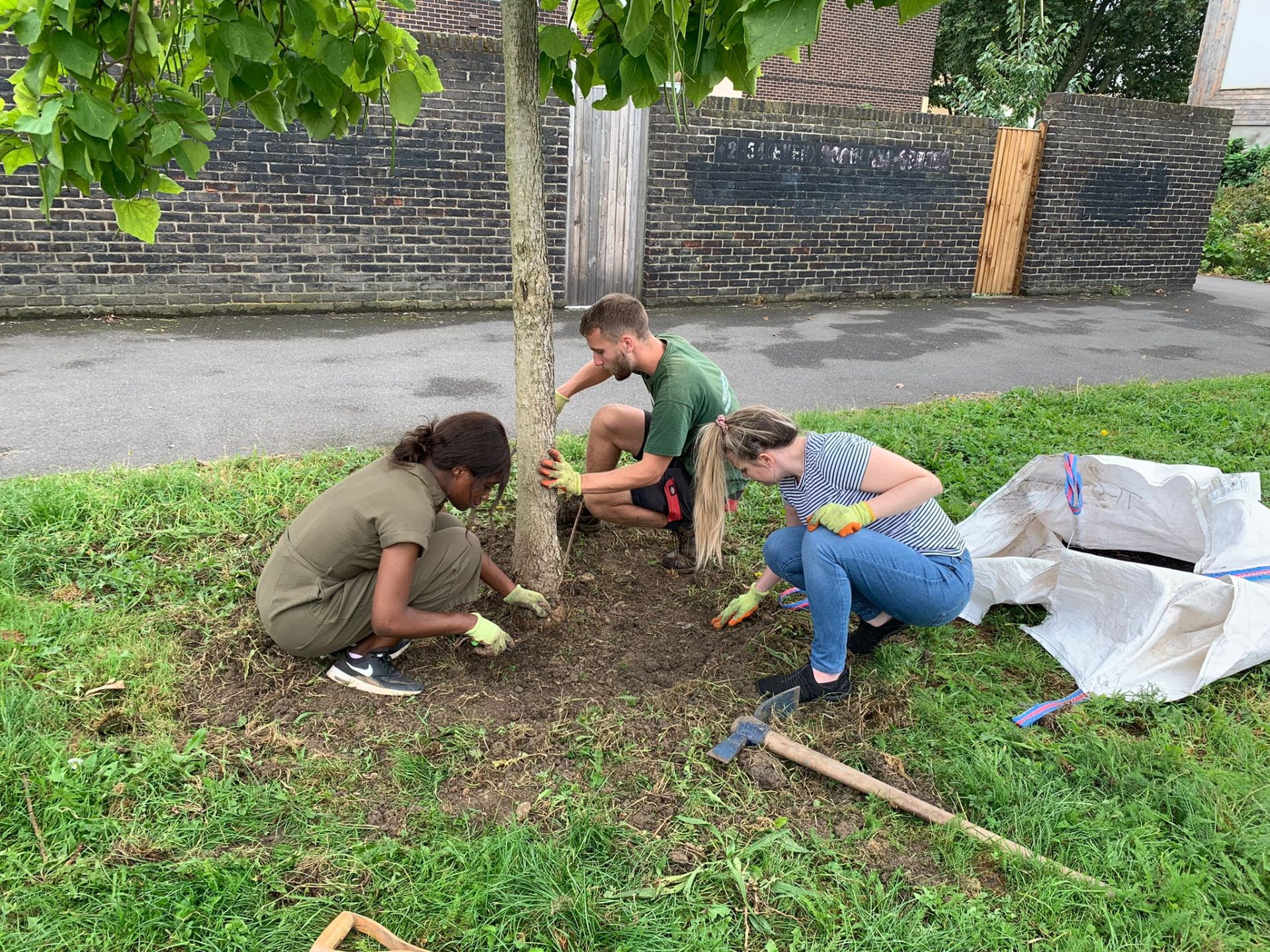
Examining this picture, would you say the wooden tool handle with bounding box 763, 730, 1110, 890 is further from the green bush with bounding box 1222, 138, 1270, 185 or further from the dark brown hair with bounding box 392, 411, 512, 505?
the green bush with bounding box 1222, 138, 1270, 185

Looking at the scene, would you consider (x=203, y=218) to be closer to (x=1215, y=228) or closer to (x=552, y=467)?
(x=552, y=467)

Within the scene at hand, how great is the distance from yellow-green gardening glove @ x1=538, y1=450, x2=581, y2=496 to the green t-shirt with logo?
0.39 m

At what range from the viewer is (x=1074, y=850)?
2.33 metres

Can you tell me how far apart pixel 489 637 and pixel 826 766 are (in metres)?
1.19

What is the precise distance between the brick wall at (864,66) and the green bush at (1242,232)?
839 cm

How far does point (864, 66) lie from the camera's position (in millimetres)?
23766

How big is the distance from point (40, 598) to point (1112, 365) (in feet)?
29.0

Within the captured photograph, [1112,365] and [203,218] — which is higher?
[203,218]

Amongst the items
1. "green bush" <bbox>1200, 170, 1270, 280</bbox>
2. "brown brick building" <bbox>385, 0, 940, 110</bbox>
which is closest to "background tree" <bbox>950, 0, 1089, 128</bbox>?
"brown brick building" <bbox>385, 0, 940, 110</bbox>

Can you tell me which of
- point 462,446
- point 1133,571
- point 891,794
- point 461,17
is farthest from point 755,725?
point 461,17

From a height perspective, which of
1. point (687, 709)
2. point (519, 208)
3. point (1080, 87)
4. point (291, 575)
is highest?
point (1080, 87)

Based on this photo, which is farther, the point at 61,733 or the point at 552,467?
the point at 552,467

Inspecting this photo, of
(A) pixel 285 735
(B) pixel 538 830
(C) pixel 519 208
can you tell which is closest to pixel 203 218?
(C) pixel 519 208

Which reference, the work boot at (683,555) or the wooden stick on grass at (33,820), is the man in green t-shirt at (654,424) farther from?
the wooden stick on grass at (33,820)
